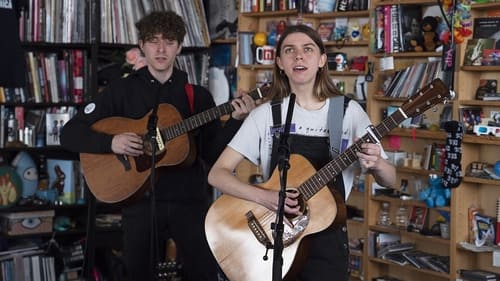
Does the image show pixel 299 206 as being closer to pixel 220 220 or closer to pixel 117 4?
pixel 220 220

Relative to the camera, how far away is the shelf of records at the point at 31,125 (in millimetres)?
4941

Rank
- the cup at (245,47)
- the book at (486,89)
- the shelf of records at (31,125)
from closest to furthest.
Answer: the book at (486,89)
the shelf of records at (31,125)
the cup at (245,47)

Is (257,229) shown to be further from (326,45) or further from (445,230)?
(326,45)

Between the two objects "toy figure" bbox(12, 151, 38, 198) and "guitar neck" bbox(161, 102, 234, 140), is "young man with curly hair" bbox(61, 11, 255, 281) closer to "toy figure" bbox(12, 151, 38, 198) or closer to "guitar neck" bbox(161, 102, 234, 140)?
"guitar neck" bbox(161, 102, 234, 140)

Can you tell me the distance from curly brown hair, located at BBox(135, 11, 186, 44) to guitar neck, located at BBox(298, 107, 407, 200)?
43.3 inches

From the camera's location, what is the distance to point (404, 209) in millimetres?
4543

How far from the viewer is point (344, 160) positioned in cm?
273

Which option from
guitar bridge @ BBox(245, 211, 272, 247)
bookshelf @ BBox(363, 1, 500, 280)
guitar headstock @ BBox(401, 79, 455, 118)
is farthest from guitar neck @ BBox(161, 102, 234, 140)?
bookshelf @ BBox(363, 1, 500, 280)

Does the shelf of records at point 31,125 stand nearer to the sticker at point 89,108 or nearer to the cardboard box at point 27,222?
the cardboard box at point 27,222

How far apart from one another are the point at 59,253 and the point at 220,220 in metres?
2.33

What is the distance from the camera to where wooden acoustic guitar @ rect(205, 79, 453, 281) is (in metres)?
2.70

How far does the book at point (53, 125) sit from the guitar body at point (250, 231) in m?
2.26

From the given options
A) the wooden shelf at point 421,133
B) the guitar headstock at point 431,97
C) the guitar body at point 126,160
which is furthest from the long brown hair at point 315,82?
the wooden shelf at point 421,133

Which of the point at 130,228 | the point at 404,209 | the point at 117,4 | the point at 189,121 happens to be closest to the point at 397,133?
the point at 404,209
